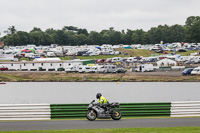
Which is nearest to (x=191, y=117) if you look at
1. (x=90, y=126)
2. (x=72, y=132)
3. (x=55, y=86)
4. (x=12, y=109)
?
(x=90, y=126)

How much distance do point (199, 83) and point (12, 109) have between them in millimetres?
59885

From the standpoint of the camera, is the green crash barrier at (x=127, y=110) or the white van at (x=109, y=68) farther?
the white van at (x=109, y=68)

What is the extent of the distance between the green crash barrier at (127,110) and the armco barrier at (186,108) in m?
0.50

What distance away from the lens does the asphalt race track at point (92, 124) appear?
20828 mm

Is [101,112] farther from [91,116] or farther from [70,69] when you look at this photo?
[70,69]

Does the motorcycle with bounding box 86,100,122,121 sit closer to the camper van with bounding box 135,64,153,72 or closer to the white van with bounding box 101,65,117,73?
the white van with bounding box 101,65,117,73

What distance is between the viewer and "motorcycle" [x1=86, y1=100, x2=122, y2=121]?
22672mm

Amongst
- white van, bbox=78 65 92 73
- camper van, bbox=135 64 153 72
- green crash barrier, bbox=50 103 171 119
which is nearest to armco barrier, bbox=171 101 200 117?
green crash barrier, bbox=50 103 171 119

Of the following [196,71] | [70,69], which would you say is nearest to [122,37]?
[70,69]

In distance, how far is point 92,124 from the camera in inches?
850

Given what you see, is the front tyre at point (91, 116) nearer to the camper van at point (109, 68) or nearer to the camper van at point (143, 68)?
the camper van at point (109, 68)

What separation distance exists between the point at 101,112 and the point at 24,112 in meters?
4.78

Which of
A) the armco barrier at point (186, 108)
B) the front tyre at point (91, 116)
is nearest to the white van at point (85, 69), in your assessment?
the armco barrier at point (186, 108)

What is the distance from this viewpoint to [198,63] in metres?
95.3
